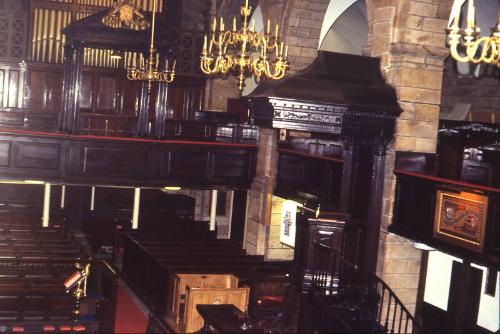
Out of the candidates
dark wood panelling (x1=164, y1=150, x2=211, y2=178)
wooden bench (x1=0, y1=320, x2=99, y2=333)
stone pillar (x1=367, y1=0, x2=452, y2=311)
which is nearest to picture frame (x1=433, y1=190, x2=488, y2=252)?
stone pillar (x1=367, y1=0, x2=452, y2=311)

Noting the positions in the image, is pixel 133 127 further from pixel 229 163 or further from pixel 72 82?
pixel 229 163

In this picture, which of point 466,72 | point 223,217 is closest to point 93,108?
point 223,217

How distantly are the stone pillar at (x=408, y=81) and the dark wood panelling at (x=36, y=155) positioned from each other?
767 centimetres

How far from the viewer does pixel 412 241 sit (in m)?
11.5

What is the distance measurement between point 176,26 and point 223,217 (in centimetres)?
601

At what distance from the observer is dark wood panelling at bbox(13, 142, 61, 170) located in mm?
15266

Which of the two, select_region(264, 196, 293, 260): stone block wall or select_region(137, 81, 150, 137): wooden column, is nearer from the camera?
select_region(264, 196, 293, 260): stone block wall

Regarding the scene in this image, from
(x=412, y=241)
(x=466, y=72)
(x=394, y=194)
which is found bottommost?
(x=412, y=241)

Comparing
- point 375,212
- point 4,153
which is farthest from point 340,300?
point 4,153

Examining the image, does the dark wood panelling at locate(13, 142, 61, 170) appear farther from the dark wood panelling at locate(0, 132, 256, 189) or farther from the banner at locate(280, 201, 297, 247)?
the banner at locate(280, 201, 297, 247)

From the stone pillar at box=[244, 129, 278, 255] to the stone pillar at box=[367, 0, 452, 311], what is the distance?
4.99m

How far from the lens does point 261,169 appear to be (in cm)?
1673

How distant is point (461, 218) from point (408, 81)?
271 cm

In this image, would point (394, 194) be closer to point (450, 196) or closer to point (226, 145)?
point (450, 196)
